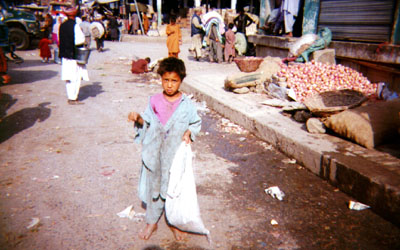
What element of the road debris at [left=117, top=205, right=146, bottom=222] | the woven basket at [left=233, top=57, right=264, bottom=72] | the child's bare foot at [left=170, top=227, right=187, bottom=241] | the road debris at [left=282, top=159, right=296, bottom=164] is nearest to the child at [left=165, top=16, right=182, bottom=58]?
the woven basket at [left=233, top=57, right=264, bottom=72]

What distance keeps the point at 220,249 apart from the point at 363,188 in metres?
1.55

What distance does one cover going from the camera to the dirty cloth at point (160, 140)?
84.6 inches

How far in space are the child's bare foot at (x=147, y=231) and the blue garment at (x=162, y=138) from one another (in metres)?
0.26

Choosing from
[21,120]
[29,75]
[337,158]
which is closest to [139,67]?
[29,75]

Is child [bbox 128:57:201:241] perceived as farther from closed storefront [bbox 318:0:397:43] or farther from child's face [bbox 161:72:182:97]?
closed storefront [bbox 318:0:397:43]

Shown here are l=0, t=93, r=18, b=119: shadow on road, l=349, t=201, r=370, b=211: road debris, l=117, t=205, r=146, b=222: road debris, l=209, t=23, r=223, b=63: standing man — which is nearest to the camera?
l=117, t=205, r=146, b=222: road debris

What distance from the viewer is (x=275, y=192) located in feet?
9.77

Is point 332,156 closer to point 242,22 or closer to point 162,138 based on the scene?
point 162,138

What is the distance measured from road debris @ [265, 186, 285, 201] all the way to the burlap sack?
1.26 metres

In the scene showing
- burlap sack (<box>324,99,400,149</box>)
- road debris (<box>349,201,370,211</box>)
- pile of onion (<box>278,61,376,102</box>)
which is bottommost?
road debris (<box>349,201,370,211</box>)

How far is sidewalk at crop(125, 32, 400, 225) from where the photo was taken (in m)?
2.66

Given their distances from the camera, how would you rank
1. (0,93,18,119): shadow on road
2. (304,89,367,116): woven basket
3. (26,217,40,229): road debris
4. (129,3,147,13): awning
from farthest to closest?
1. (129,3,147,13): awning
2. (0,93,18,119): shadow on road
3. (304,89,367,116): woven basket
4. (26,217,40,229): road debris

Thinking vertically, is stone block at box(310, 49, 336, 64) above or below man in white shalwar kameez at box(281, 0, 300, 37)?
below

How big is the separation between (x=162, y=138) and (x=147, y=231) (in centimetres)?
75
